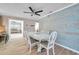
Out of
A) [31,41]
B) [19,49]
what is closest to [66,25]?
[31,41]

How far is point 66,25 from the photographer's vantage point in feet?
6.59

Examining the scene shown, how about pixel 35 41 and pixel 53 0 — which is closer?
pixel 53 0

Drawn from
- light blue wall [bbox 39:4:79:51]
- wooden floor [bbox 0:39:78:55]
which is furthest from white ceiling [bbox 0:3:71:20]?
wooden floor [bbox 0:39:78:55]

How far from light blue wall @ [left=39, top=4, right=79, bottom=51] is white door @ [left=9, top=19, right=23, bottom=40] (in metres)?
0.42

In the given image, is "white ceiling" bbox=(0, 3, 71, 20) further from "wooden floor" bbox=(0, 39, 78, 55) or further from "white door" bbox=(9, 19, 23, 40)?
"wooden floor" bbox=(0, 39, 78, 55)

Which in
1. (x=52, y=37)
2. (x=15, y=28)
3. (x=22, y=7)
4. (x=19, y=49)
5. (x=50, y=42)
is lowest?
(x=19, y=49)

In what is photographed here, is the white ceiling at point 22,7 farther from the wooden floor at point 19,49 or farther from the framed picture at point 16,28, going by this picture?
the wooden floor at point 19,49

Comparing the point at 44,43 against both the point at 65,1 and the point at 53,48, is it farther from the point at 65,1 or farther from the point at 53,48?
the point at 65,1

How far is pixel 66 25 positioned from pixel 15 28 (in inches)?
39.9

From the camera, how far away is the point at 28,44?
211 cm

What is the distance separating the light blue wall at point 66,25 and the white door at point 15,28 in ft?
1.37

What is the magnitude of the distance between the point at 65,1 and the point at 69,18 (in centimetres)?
33

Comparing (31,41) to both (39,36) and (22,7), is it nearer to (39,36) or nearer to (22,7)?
(39,36)

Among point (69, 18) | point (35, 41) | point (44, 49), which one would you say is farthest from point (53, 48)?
point (69, 18)
